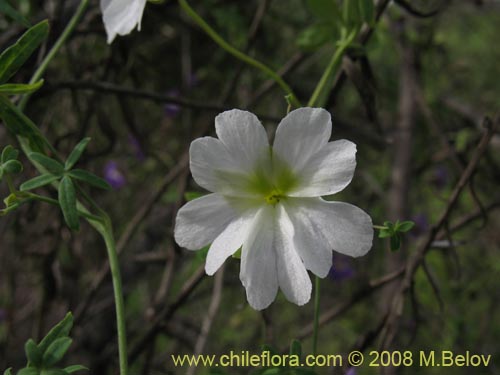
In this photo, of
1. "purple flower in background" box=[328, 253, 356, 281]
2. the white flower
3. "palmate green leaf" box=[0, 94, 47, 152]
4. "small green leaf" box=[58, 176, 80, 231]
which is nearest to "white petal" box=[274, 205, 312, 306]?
the white flower

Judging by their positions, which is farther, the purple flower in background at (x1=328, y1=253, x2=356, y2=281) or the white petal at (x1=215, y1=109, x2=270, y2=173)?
the purple flower in background at (x1=328, y1=253, x2=356, y2=281)

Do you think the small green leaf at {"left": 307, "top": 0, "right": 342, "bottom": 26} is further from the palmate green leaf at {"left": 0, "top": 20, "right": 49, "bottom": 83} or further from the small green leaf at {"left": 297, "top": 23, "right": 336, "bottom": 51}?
the palmate green leaf at {"left": 0, "top": 20, "right": 49, "bottom": 83}

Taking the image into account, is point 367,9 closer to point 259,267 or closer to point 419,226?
point 259,267

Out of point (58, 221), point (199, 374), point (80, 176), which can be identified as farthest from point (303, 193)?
point (199, 374)

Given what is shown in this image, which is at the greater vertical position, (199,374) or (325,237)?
(199,374)

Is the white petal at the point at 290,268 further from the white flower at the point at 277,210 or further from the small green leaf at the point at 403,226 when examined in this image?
the small green leaf at the point at 403,226

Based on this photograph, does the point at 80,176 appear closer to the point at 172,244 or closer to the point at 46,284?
the point at 172,244
